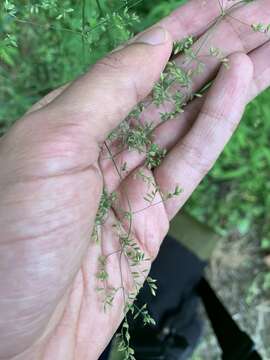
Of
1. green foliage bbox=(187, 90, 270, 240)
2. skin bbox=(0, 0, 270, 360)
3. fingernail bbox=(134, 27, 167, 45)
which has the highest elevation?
fingernail bbox=(134, 27, 167, 45)

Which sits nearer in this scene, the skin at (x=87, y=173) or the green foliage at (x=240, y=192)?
the skin at (x=87, y=173)

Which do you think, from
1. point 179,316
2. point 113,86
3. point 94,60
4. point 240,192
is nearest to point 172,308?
point 179,316

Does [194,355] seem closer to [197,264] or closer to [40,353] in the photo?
[197,264]

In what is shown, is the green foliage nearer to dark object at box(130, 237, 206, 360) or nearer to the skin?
dark object at box(130, 237, 206, 360)

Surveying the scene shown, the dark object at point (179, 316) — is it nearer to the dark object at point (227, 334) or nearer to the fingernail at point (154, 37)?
the dark object at point (227, 334)

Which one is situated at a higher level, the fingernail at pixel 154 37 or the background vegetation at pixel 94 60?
the fingernail at pixel 154 37

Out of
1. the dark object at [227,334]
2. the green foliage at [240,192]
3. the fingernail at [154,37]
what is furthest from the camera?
the green foliage at [240,192]

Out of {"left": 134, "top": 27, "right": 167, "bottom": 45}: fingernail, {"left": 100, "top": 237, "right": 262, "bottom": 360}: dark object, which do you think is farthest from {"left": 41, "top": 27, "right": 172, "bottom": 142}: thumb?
{"left": 100, "top": 237, "right": 262, "bottom": 360}: dark object

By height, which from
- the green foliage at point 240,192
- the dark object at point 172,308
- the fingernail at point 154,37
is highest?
the fingernail at point 154,37

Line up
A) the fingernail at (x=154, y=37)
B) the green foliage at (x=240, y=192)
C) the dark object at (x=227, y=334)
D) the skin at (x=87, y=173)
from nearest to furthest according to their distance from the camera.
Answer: the skin at (x=87, y=173)
the fingernail at (x=154, y=37)
the dark object at (x=227, y=334)
the green foliage at (x=240, y=192)

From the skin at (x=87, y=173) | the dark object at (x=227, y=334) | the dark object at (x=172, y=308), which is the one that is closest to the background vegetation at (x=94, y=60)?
the skin at (x=87, y=173)
